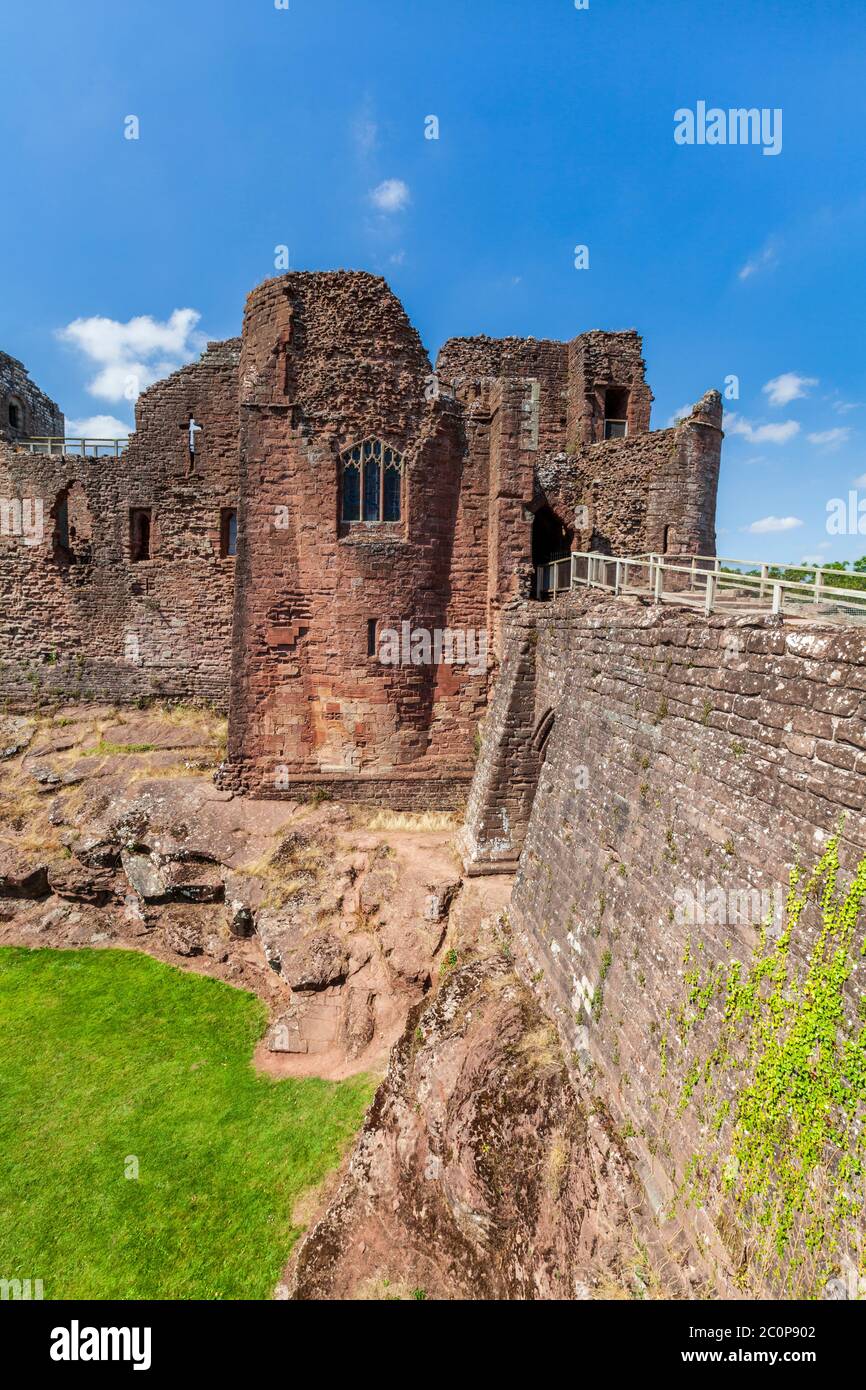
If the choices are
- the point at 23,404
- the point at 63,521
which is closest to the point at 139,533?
the point at 63,521

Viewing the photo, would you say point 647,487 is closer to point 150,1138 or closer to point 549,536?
point 549,536

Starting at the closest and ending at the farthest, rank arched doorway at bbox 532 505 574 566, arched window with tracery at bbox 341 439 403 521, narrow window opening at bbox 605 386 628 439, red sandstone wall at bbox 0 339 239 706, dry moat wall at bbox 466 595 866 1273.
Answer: dry moat wall at bbox 466 595 866 1273 < arched window with tracery at bbox 341 439 403 521 < red sandstone wall at bbox 0 339 239 706 < arched doorway at bbox 532 505 574 566 < narrow window opening at bbox 605 386 628 439

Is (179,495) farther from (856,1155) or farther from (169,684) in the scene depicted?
(856,1155)

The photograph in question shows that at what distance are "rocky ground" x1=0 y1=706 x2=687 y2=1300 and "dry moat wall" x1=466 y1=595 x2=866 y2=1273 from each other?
688 mm

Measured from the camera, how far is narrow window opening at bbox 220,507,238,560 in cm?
1947

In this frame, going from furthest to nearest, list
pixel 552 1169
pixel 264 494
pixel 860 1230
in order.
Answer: pixel 264 494
pixel 552 1169
pixel 860 1230

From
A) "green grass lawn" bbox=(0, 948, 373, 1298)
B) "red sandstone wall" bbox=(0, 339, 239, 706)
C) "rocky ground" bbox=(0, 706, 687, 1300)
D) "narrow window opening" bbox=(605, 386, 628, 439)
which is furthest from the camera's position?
"narrow window opening" bbox=(605, 386, 628, 439)

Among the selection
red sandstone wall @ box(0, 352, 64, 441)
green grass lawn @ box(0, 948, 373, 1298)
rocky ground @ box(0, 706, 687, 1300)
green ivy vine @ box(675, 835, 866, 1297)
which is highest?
red sandstone wall @ box(0, 352, 64, 441)

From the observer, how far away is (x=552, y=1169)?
663 centimetres

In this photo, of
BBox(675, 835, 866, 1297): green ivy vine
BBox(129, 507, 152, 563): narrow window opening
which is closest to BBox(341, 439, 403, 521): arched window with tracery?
BBox(129, 507, 152, 563): narrow window opening

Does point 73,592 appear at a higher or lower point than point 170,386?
lower

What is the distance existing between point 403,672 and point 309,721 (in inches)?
101

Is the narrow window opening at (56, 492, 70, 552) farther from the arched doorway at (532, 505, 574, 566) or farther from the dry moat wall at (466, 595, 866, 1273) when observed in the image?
the dry moat wall at (466, 595, 866, 1273)
